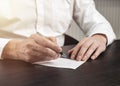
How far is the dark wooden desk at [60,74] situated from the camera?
0.82 metres

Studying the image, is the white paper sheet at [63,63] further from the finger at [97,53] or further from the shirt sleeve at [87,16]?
the shirt sleeve at [87,16]

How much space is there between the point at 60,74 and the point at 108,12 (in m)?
1.99

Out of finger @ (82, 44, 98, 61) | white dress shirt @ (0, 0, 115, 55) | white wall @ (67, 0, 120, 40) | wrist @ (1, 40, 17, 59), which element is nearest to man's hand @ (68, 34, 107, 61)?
finger @ (82, 44, 98, 61)

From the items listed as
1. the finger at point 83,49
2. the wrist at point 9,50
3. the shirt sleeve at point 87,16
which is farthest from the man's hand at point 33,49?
the shirt sleeve at point 87,16

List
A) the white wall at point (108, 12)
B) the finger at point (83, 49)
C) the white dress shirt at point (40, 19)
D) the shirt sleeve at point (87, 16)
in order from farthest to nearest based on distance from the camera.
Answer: the white wall at point (108, 12) → the shirt sleeve at point (87, 16) → the white dress shirt at point (40, 19) → the finger at point (83, 49)

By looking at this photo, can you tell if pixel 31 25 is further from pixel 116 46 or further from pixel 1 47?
pixel 116 46

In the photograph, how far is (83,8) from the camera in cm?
164

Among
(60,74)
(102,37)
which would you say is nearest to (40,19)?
(102,37)

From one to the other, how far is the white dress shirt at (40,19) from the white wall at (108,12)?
1128 mm

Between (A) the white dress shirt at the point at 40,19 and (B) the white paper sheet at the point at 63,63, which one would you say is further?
(A) the white dress shirt at the point at 40,19

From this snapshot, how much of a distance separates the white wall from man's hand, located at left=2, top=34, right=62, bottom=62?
5.51 ft

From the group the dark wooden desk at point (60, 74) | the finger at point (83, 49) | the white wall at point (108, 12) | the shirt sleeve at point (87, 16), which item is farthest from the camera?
the white wall at point (108, 12)

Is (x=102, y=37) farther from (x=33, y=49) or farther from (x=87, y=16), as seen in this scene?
(x=33, y=49)

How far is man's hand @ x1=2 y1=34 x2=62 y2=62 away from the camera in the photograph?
97cm
